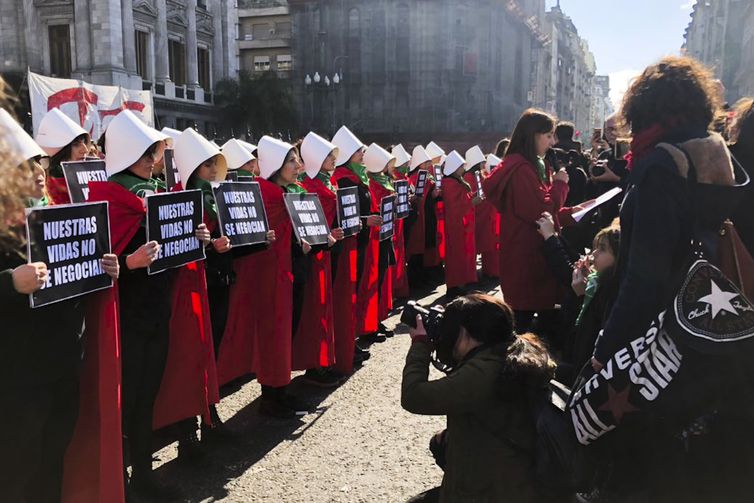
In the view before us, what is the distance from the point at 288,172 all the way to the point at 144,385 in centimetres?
220

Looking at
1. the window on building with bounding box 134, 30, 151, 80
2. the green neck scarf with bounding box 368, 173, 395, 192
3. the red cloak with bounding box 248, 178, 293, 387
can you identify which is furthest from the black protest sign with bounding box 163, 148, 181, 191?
the window on building with bounding box 134, 30, 151, 80

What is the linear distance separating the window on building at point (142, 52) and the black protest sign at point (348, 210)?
42712mm

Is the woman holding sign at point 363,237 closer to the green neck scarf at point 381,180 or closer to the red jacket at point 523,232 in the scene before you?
the green neck scarf at point 381,180

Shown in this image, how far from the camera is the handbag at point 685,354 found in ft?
7.44

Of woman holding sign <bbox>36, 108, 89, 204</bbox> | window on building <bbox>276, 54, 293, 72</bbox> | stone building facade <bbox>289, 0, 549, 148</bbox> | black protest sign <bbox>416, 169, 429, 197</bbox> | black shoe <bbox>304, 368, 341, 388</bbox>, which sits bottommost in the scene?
black shoe <bbox>304, 368, 341, 388</bbox>

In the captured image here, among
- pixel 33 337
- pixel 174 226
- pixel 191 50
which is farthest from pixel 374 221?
pixel 191 50

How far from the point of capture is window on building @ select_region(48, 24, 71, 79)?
139 ft

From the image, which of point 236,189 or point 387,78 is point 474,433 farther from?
point 387,78

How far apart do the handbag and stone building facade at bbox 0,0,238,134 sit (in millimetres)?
41908

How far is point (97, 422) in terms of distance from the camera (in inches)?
130

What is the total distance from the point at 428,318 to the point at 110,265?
1.50 m

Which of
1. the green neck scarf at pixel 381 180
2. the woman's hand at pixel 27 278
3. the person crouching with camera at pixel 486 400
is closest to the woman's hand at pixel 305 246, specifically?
the person crouching with camera at pixel 486 400

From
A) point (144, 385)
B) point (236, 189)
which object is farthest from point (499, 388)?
point (236, 189)

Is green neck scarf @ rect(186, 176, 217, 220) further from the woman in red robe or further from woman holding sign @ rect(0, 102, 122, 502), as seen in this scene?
the woman in red robe
